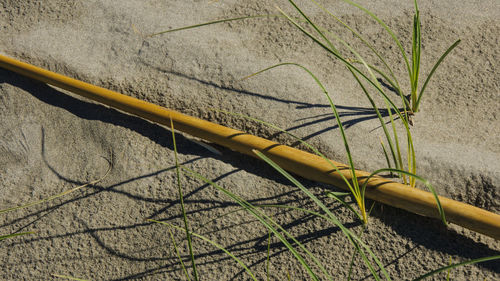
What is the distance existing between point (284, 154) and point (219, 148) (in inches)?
7.8

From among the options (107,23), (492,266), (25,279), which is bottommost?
(25,279)

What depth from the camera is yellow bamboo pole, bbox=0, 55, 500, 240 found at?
3.34ft

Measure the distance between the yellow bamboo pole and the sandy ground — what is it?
0.04m

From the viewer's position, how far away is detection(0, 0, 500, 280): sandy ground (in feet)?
3.59

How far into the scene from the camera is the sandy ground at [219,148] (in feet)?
3.59

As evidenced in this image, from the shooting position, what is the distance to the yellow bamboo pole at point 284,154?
1.02m

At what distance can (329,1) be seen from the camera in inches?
57.3

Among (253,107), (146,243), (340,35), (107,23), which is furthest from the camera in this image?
(107,23)

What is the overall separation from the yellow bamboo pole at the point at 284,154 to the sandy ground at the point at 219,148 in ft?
0.13

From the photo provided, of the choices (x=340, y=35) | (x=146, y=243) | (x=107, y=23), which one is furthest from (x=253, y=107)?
(x=107, y=23)

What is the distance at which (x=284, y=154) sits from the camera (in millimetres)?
1151

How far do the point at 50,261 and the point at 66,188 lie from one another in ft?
0.64

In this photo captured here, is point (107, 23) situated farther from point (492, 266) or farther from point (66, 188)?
point (492, 266)

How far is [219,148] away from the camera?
1.25 m
